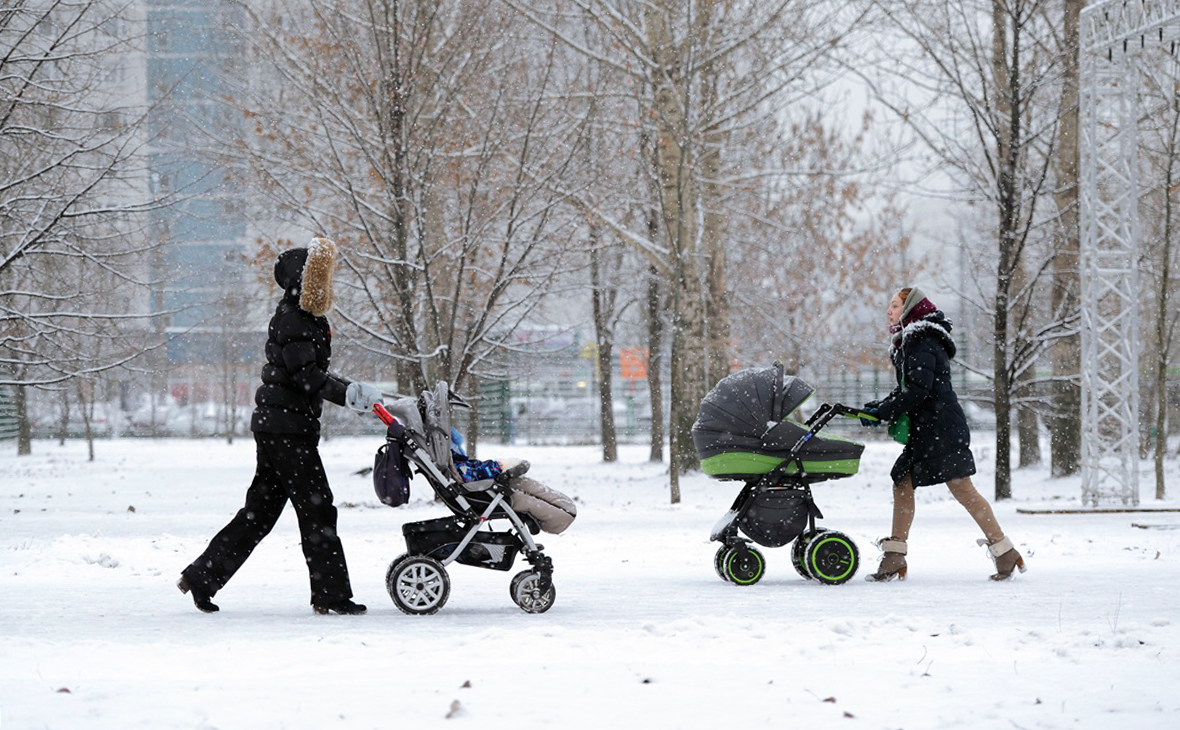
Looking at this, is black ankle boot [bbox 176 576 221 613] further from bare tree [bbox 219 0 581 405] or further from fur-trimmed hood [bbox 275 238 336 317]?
bare tree [bbox 219 0 581 405]

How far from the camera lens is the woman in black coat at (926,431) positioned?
850 cm

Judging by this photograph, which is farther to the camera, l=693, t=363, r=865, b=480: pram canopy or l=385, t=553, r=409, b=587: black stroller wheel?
l=693, t=363, r=865, b=480: pram canopy

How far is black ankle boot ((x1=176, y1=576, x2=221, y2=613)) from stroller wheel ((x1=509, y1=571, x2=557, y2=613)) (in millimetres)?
1615

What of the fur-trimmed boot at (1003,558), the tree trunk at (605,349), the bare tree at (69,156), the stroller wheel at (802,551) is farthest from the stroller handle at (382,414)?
the tree trunk at (605,349)

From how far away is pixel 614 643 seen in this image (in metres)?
5.89

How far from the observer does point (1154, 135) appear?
78.4 ft

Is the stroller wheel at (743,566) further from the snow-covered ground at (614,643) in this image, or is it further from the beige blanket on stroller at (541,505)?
the beige blanket on stroller at (541,505)

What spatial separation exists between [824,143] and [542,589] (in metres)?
21.5

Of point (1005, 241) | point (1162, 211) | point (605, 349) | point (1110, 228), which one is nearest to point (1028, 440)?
point (1162, 211)

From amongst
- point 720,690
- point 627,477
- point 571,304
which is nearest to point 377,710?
point 720,690

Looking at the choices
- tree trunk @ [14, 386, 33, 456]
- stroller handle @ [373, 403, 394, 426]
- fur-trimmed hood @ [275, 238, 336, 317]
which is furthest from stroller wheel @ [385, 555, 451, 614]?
tree trunk @ [14, 386, 33, 456]

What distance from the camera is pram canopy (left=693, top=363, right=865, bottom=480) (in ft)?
27.2

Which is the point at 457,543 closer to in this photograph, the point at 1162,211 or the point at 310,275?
the point at 310,275

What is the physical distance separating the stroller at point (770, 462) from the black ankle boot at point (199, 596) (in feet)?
10.1
